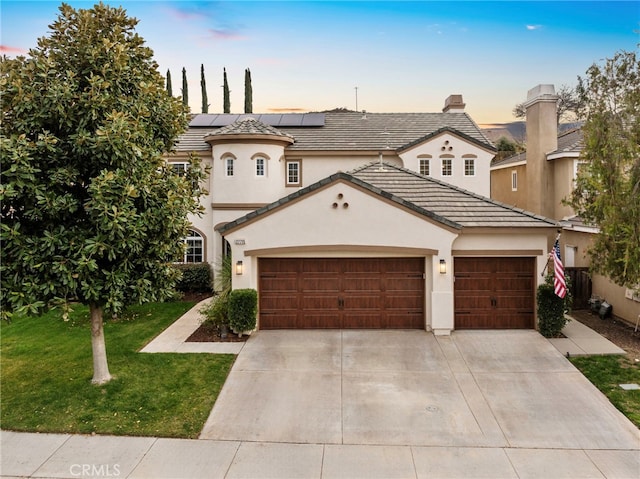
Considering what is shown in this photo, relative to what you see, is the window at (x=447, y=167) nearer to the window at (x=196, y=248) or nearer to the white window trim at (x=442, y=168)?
the white window trim at (x=442, y=168)

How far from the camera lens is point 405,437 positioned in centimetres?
752

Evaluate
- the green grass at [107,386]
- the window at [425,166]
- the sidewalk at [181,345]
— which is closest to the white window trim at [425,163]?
the window at [425,166]

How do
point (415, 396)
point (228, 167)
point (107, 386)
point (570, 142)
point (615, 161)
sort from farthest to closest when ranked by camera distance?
point (570, 142) < point (228, 167) < point (615, 161) < point (107, 386) < point (415, 396)

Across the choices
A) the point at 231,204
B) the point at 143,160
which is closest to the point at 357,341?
the point at 143,160

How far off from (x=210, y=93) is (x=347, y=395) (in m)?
45.8

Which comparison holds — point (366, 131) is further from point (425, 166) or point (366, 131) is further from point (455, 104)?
point (455, 104)

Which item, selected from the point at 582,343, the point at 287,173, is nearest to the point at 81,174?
the point at 287,173

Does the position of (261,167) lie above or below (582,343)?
above

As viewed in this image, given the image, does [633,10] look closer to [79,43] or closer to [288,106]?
[79,43]

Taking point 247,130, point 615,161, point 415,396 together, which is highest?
point 247,130

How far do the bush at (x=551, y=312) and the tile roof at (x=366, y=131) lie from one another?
10156 mm

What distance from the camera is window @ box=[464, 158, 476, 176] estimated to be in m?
20.7

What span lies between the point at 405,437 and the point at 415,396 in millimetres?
1580

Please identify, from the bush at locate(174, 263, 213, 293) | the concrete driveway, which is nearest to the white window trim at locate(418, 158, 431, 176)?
the concrete driveway
